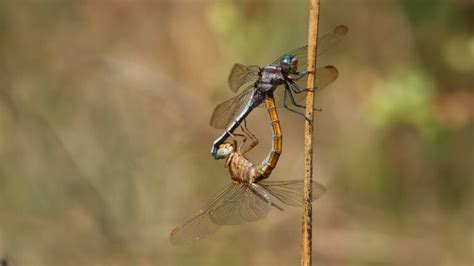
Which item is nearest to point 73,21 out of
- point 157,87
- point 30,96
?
point 30,96

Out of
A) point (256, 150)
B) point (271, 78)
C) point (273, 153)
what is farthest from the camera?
point (256, 150)

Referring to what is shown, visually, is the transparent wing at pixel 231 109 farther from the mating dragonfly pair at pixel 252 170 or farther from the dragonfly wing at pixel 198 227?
the dragonfly wing at pixel 198 227

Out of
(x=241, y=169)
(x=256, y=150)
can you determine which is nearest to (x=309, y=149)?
(x=241, y=169)

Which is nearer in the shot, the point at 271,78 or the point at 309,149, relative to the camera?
the point at 309,149

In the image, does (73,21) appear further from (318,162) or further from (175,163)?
(318,162)

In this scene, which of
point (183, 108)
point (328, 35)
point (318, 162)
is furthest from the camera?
point (318, 162)

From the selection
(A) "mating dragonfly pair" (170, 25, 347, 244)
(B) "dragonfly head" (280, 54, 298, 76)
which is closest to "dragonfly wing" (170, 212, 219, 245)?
(A) "mating dragonfly pair" (170, 25, 347, 244)

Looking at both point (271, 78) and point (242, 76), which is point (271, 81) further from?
point (242, 76)
